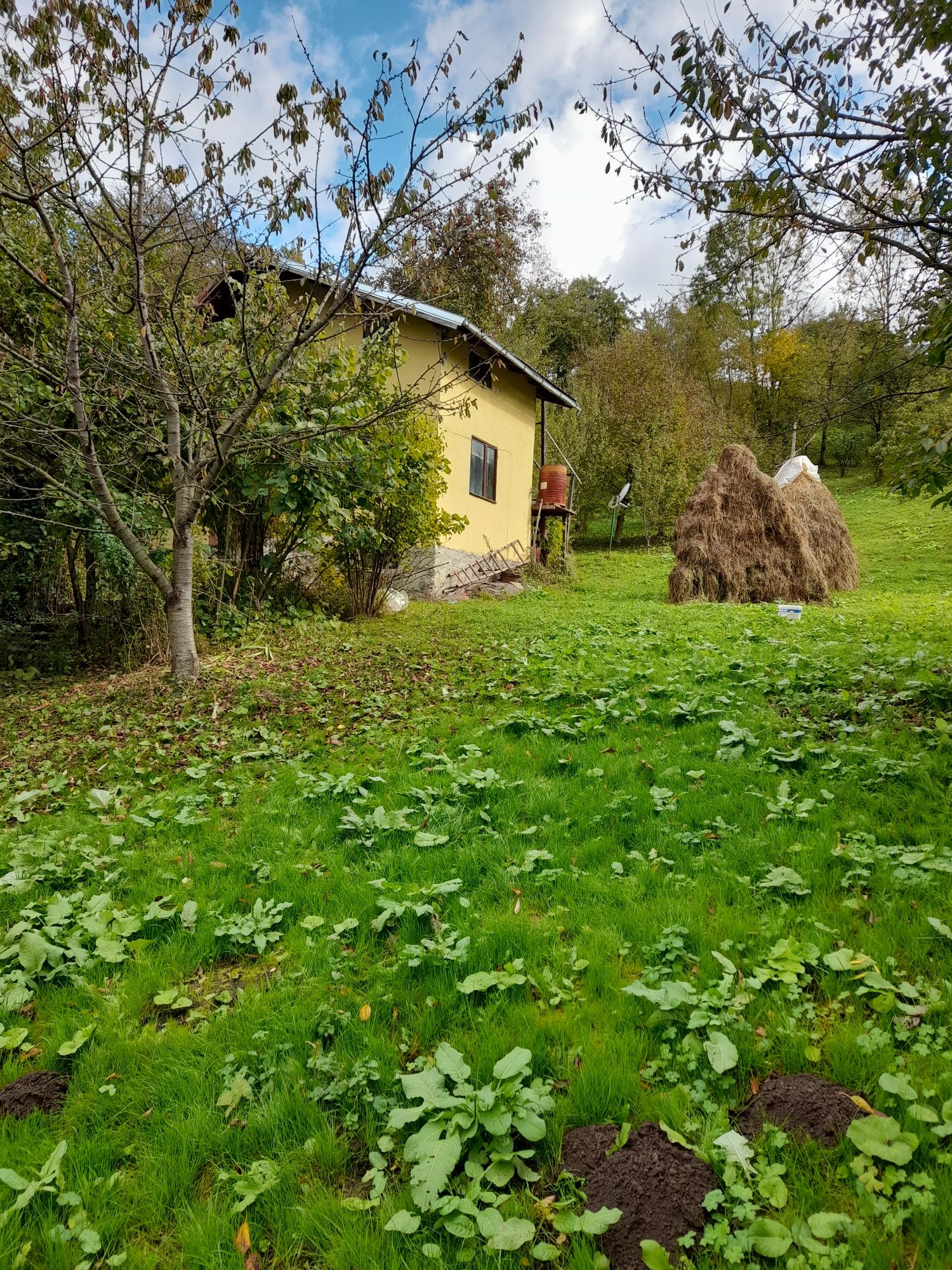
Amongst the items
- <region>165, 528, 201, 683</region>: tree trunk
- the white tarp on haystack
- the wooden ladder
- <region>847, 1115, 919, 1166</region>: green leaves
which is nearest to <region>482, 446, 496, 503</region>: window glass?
the wooden ladder

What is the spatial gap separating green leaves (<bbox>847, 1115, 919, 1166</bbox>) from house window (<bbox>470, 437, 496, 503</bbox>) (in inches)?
629

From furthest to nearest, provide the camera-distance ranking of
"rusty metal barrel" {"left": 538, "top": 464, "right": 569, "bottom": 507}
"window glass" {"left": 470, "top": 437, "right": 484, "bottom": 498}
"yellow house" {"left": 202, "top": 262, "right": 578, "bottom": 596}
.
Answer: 1. "rusty metal barrel" {"left": 538, "top": 464, "right": 569, "bottom": 507}
2. "window glass" {"left": 470, "top": 437, "right": 484, "bottom": 498}
3. "yellow house" {"left": 202, "top": 262, "right": 578, "bottom": 596}

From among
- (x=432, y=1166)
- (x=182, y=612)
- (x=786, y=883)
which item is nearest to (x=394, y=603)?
(x=182, y=612)

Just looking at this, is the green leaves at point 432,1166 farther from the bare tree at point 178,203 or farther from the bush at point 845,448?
the bush at point 845,448

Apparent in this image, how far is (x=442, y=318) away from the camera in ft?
45.3

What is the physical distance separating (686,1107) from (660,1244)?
0.37 meters

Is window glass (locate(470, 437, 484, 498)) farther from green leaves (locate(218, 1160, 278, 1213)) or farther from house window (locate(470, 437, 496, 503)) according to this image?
green leaves (locate(218, 1160, 278, 1213))

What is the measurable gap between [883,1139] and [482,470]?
54.9 feet

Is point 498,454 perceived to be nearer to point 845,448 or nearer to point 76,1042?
point 76,1042

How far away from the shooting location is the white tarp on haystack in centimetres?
1617

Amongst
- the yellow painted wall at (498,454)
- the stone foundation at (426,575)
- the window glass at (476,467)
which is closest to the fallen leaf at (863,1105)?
the stone foundation at (426,575)

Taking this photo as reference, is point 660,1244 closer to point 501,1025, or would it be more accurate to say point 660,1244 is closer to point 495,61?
point 501,1025

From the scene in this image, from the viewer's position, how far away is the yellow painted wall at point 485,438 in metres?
15.1

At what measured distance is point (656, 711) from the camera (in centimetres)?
504
